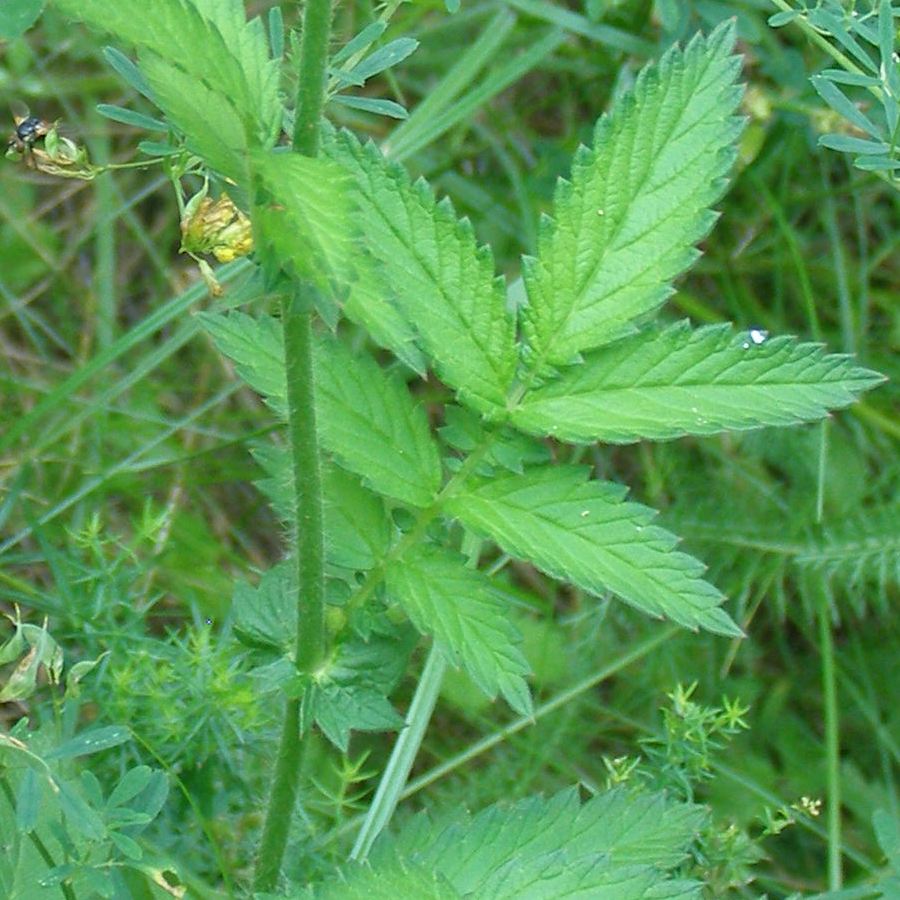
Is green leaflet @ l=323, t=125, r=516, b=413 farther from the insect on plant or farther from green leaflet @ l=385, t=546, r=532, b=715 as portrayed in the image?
the insect on plant

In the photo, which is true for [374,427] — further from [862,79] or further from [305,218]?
[862,79]

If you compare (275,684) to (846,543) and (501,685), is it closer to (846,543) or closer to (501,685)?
(501,685)

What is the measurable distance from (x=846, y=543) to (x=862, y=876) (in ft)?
1.86

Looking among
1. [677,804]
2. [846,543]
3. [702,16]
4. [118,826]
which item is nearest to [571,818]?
[677,804]

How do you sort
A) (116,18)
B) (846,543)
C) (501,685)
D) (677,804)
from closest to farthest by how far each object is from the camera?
(116,18)
(501,685)
(677,804)
(846,543)

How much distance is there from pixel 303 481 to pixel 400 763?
0.62 m

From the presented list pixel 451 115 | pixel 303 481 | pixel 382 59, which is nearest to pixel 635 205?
pixel 382 59

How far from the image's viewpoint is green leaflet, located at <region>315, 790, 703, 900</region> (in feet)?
4.06

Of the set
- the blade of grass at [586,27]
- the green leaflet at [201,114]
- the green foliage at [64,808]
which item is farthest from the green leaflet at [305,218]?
the blade of grass at [586,27]

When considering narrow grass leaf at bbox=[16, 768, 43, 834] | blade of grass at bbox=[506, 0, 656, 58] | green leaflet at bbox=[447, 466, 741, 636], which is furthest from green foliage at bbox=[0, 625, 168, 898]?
blade of grass at bbox=[506, 0, 656, 58]

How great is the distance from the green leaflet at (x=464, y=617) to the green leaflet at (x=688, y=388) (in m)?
0.17

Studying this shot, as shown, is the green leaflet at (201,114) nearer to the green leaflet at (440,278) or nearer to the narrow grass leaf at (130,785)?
the green leaflet at (440,278)

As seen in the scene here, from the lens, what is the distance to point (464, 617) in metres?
1.26

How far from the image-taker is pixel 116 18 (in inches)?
35.0
